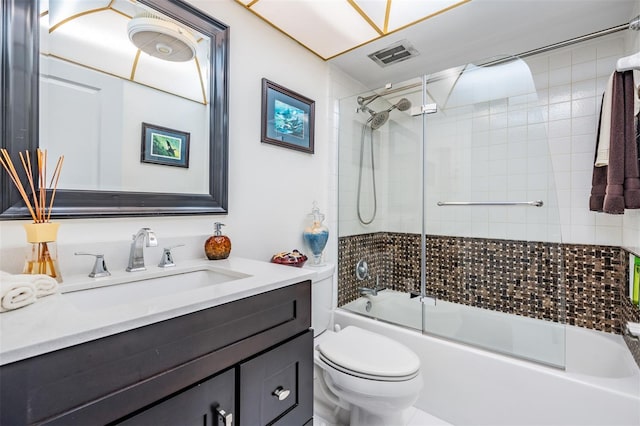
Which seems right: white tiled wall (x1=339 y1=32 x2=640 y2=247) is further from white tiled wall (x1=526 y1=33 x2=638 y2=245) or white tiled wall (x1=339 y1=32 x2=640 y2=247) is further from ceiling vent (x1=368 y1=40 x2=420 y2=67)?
ceiling vent (x1=368 y1=40 x2=420 y2=67)

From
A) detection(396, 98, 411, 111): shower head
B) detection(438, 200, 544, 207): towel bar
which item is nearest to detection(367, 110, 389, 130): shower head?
detection(396, 98, 411, 111): shower head

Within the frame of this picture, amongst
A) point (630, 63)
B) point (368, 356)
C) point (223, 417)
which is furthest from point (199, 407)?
point (630, 63)

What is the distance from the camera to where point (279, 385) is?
872mm

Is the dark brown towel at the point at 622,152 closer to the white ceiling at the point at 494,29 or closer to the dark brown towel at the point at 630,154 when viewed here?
the dark brown towel at the point at 630,154

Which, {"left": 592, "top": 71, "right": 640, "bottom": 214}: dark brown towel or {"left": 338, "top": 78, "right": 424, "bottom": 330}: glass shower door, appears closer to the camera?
{"left": 592, "top": 71, "right": 640, "bottom": 214}: dark brown towel

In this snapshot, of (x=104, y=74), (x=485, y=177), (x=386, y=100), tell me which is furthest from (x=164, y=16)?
(x=485, y=177)

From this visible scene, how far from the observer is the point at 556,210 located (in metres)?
1.78

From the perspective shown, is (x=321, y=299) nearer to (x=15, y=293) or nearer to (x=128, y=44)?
(x=15, y=293)

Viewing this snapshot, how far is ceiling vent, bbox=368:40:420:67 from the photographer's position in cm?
191

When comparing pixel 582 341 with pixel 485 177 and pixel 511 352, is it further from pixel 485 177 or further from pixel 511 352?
pixel 485 177

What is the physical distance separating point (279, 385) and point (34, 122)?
3.57 feet

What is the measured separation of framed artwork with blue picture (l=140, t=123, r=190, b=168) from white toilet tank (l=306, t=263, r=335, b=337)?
0.86 m

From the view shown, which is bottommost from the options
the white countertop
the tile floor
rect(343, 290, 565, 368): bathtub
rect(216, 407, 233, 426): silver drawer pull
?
the tile floor

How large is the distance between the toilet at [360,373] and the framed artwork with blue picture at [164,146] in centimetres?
89
